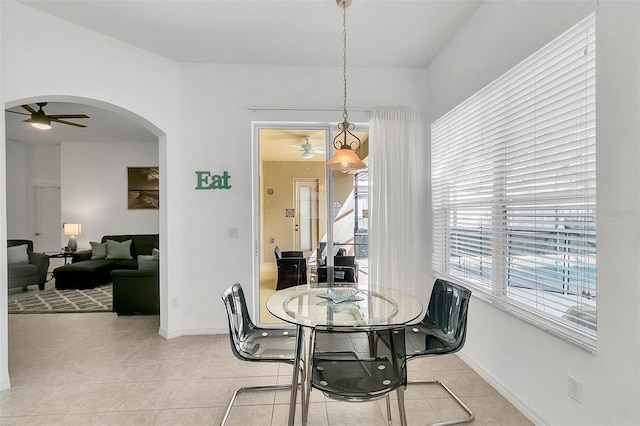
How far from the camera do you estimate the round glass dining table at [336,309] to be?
1.78 m

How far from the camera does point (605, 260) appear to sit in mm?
1530

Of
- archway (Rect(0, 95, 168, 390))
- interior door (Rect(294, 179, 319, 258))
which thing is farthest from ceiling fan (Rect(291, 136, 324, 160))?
archway (Rect(0, 95, 168, 390))

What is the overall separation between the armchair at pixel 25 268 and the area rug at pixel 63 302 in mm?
249

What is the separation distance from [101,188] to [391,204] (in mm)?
6140

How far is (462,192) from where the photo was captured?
2906 mm

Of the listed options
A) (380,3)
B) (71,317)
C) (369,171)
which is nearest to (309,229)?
(369,171)

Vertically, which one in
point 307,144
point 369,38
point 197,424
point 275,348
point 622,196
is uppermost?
point 369,38

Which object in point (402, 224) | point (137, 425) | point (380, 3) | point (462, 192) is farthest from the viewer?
point (402, 224)

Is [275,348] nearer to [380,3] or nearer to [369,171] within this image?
[369,171]

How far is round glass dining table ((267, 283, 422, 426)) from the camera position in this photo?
178cm

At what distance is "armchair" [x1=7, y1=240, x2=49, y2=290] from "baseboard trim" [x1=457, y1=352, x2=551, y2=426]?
631 centimetres

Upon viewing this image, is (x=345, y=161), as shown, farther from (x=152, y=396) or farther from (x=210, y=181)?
(x=152, y=396)

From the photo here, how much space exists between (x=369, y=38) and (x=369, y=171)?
4.25 feet

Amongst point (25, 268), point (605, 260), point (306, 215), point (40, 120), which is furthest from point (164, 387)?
point (25, 268)
